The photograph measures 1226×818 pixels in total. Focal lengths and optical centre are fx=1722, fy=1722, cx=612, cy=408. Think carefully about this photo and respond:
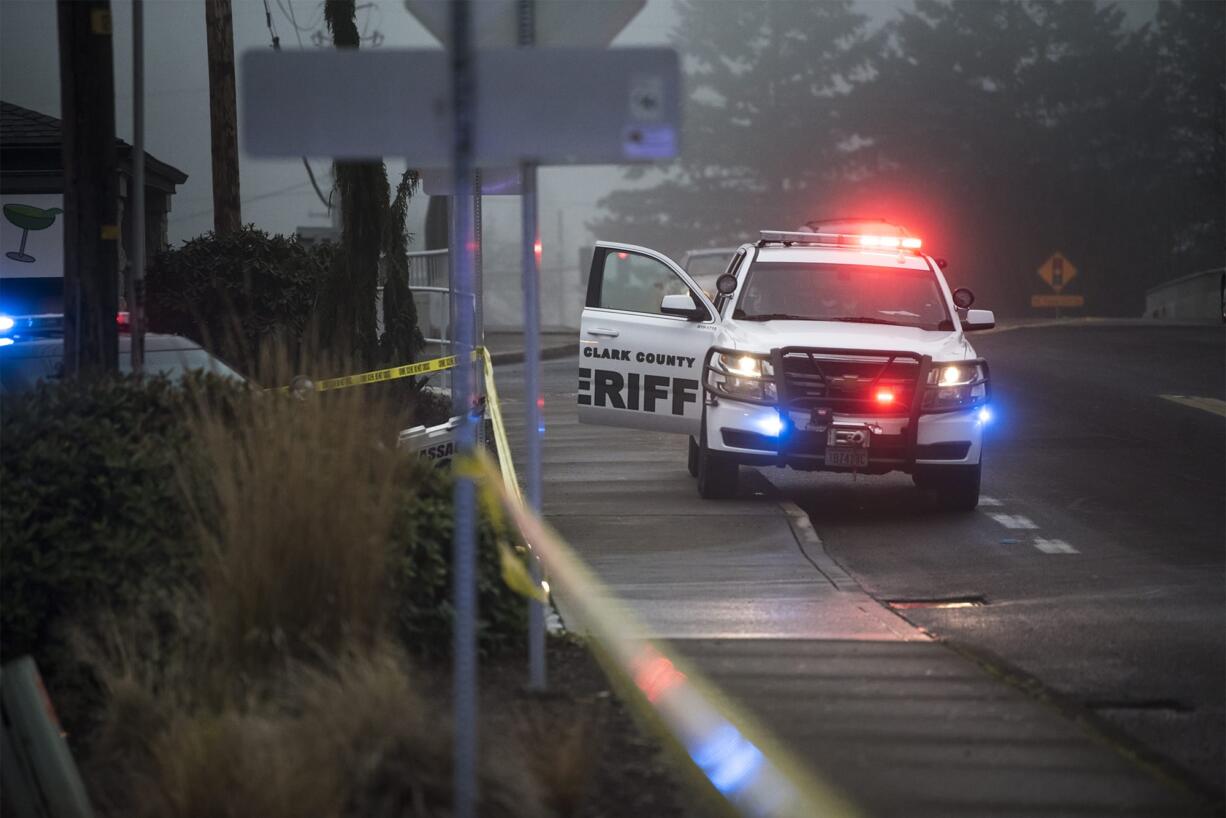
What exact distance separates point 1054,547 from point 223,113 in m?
13.1

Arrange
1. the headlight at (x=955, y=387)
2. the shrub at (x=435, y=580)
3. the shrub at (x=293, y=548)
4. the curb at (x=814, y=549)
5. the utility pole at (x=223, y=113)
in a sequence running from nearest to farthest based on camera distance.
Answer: the shrub at (x=293, y=548) → the shrub at (x=435, y=580) → the curb at (x=814, y=549) → the headlight at (x=955, y=387) → the utility pole at (x=223, y=113)

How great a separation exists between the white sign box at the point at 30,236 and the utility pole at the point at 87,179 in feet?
50.8

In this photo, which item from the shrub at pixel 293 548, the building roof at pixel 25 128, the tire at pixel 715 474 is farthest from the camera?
the building roof at pixel 25 128

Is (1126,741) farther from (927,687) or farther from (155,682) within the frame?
(155,682)

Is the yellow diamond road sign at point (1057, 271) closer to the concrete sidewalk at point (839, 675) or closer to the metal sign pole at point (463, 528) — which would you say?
the concrete sidewalk at point (839, 675)

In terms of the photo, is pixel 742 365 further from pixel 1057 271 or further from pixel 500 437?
pixel 1057 271

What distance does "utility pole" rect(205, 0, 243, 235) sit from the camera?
20.8 metres

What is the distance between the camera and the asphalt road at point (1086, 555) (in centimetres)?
723

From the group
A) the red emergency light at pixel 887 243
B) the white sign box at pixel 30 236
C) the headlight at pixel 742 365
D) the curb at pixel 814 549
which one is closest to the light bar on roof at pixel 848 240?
the red emergency light at pixel 887 243

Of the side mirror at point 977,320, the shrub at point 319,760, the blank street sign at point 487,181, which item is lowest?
the shrub at point 319,760

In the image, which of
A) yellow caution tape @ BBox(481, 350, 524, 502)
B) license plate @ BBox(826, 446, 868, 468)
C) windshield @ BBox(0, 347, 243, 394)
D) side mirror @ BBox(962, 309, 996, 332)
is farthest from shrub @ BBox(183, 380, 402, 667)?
side mirror @ BBox(962, 309, 996, 332)

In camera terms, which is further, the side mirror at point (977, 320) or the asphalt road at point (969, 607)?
the side mirror at point (977, 320)

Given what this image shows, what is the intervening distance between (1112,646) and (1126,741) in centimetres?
194

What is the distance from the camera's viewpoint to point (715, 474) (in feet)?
42.9
